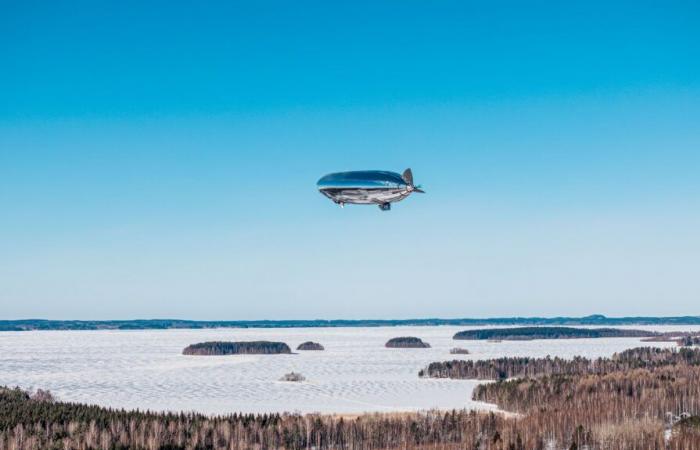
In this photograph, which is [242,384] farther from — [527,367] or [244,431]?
[527,367]

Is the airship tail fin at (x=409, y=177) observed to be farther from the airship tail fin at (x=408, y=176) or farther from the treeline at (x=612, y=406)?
the treeline at (x=612, y=406)

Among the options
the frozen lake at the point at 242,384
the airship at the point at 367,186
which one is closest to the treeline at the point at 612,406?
the frozen lake at the point at 242,384

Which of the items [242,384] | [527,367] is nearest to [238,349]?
[527,367]

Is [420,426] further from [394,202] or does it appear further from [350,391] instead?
[350,391]

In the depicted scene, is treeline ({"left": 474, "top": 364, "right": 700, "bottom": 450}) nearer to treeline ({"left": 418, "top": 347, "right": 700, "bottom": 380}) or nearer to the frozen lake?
the frozen lake

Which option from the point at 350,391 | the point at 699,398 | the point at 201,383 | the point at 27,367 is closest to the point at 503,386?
the point at 350,391

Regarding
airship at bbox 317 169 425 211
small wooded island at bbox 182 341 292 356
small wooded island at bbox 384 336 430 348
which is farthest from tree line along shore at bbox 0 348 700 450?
small wooded island at bbox 384 336 430 348
